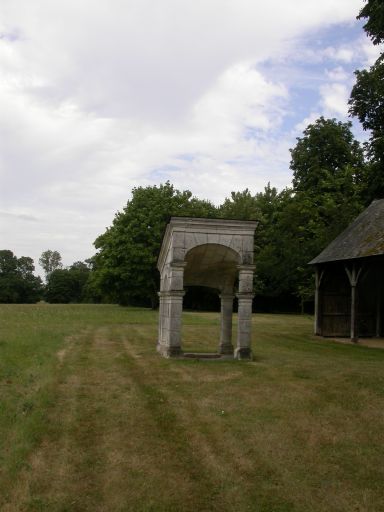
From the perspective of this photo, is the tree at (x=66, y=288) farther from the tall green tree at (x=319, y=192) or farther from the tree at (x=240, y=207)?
the tall green tree at (x=319, y=192)

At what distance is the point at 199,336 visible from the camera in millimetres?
20422

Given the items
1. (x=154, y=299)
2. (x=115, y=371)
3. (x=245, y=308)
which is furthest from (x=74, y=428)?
(x=154, y=299)

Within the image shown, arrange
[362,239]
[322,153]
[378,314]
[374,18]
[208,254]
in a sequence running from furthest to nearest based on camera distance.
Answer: [322,153]
[378,314]
[362,239]
[374,18]
[208,254]

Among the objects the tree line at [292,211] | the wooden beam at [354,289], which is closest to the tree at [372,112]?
the tree line at [292,211]

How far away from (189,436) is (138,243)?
34.8m

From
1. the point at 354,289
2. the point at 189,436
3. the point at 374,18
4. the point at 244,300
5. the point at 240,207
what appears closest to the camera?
the point at 189,436

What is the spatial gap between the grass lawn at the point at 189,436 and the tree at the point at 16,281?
64850mm

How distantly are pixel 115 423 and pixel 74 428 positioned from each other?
58 cm

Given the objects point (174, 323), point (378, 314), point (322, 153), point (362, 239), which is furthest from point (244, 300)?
point (322, 153)

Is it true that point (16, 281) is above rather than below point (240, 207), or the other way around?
below

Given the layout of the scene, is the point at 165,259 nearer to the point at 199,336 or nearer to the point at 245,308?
the point at 245,308

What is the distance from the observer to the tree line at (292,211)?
22125 millimetres

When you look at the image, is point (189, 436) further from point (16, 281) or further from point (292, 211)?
point (16, 281)

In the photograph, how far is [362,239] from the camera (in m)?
20.2
